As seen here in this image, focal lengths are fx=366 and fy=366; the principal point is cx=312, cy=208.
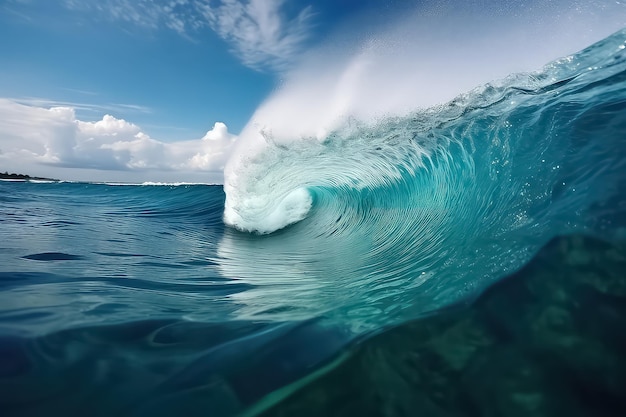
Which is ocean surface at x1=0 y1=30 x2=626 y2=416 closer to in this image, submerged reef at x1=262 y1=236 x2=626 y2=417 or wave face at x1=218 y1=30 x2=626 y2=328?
wave face at x1=218 y1=30 x2=626 y2=328

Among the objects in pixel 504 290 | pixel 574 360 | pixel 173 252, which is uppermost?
pixel 504 290

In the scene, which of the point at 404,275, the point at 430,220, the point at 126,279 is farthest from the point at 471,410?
the point at 430,220

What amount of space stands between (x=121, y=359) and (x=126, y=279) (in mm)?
1854

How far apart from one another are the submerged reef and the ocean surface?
0.13 m

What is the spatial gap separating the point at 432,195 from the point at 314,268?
3371mm

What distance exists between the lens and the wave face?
2.33 metres

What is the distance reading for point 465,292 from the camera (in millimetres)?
1981

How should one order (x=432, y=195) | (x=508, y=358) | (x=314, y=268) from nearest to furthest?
(x=508, y=358) → (x=314, y=268) → (x=432, y=195)

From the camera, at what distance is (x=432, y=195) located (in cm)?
680

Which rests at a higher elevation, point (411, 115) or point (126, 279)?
point (411, 115)

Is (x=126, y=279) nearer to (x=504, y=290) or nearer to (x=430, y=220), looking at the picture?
(x=504, y=290)

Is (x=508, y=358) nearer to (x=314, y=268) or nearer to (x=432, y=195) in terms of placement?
(x=314, y=268)

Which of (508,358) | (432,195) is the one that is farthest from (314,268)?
(432,195)

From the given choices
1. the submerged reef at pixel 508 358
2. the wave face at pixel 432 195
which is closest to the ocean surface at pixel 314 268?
the wave face at pixel 432 195
